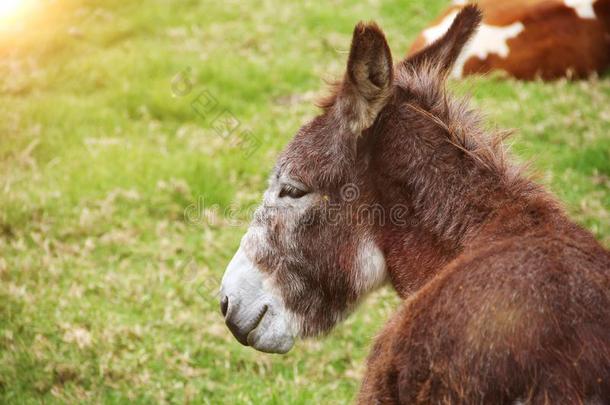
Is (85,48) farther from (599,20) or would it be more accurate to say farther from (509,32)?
(599,20)

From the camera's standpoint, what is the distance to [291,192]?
392 cm

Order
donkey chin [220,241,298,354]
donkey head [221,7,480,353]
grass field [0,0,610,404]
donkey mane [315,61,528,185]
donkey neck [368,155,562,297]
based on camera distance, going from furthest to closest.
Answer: grass field [0,0,610,404], donkey chin [220,241,298,354], donkey head [221,7,480,353], donkey mane [315,61,528,185], donkey neck [368,155,562,297]

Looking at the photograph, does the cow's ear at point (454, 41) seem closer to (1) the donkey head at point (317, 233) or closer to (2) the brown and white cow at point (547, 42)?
(1) the donkey head at point (317, 233)

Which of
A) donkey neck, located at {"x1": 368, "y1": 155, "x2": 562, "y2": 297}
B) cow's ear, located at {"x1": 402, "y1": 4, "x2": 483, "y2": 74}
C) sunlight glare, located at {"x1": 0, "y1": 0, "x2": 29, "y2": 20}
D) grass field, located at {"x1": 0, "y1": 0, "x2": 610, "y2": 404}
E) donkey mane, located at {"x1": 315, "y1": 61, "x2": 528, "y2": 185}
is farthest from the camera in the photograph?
sunlight glare, located at {"x1": 0, "y1": 0, "x2": 29, "y2": 20}

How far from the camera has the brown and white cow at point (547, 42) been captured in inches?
353

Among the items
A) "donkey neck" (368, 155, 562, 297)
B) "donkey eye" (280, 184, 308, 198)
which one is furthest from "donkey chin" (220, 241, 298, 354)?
"donkey neck" (368, 155, 562, 297)

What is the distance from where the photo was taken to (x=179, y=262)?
6641 mm

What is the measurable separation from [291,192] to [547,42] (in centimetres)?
608

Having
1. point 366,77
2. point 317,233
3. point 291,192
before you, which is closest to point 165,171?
point 291,192

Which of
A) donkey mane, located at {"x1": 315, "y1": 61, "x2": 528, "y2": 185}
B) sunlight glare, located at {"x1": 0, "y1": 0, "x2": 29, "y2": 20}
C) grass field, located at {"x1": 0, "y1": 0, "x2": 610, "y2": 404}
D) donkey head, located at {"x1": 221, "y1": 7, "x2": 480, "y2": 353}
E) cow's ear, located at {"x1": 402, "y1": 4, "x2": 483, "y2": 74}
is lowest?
sunlight glare, located at {"x1": 0, "y1": 0, "x2": 29, "y2": 20}

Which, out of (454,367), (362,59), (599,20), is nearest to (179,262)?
(362,59)

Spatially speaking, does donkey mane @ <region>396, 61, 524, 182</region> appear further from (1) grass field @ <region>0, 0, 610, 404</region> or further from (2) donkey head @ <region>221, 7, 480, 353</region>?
(1) grass field @ <region>0, 0, 610, 404</region>

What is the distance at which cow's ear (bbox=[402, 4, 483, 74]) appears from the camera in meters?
4.09

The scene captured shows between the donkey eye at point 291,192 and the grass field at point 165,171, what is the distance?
0.74m
